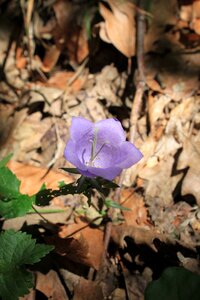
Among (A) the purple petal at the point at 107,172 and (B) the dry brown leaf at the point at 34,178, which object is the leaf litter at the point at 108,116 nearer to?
(B) the dry brown leaf at the point at 34,178

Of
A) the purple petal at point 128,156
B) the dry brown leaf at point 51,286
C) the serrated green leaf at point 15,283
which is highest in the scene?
the purple petal at point 128,156

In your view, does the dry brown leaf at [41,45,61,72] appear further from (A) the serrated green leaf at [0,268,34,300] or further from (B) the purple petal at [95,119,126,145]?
(A) the serrated green leaf at [0,268,34,300]

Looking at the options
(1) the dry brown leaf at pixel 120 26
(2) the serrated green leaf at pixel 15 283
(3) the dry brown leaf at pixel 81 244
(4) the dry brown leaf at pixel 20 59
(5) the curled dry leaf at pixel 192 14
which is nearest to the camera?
(2) the serrated green leaf at pixel 15 283

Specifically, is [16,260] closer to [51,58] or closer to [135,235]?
[135,235]

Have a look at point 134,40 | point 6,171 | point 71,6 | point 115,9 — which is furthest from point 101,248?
point 71,6

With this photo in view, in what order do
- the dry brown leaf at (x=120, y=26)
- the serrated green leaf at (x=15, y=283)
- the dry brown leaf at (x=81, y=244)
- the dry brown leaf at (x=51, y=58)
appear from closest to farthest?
the serrated green leaf at (x=15, y=283), the dry brown leaf at (x=81, y=244), the dry brown leaf at (x=120, y=26), the dry brown leaf at (x=51, y=58)

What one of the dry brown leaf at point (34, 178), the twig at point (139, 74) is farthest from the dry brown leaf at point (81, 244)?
the twig at point (139, 74)

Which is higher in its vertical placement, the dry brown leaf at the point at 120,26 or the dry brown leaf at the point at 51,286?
the dry brown leaf at the point at 120,26
